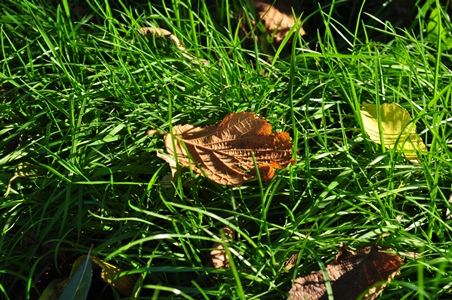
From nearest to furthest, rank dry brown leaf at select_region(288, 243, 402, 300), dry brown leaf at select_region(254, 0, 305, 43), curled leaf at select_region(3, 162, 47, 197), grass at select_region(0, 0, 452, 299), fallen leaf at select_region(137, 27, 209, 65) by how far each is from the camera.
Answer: dry brown leaf at select_region(288, 243, 402, 300)
grass at select_region(0, 0, 452, 299)
curled leaf at select_region(3, 162, 47, 197)
fallen leaf at select_region(137, 27, 209, 65)
dry brown leaf at select_region(254, 0, 305, 43)

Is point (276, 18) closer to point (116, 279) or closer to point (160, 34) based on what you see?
point (160, 34)

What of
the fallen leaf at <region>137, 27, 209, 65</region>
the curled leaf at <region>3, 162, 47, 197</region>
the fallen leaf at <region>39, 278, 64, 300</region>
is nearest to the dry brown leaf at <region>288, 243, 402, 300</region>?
the fallen leaf at <region>39, 278, 64, 300</region>

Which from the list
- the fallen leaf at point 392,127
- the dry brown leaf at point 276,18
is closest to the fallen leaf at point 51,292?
the fallen leaf at point 392,127

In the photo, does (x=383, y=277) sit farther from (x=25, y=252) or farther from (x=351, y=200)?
(x=25, y=252)

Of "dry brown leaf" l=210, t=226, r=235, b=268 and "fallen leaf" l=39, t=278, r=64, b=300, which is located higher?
"dry brown leaf" l=210, t=226, r=235, b=268

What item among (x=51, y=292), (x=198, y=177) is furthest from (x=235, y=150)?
(x=51, y=292)

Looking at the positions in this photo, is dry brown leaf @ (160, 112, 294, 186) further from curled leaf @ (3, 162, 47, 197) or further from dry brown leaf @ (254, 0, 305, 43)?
dry brown leaf @ (254, 0, 305, 43)

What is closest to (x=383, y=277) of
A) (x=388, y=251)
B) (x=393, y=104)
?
(x=388, y=251)
